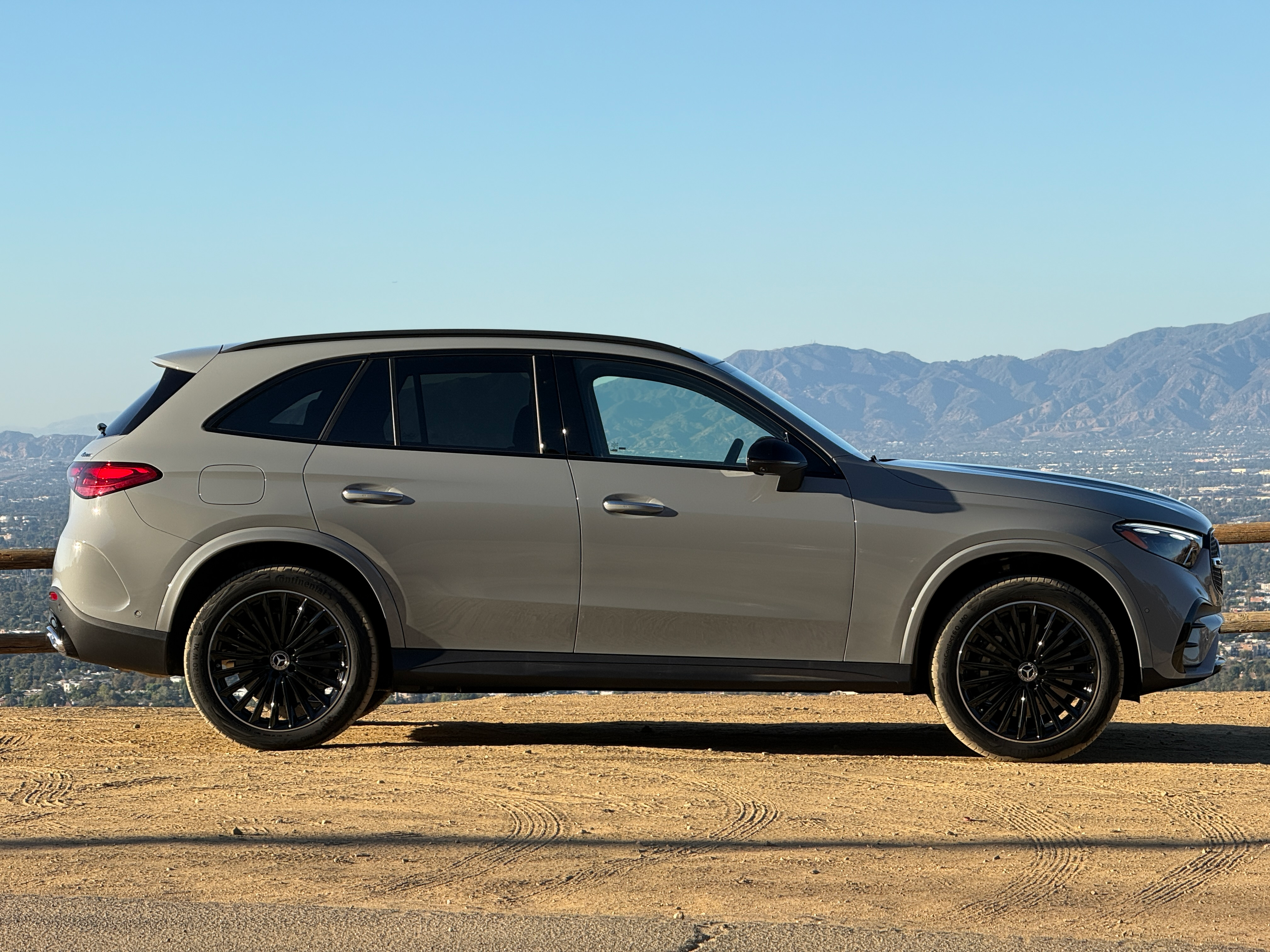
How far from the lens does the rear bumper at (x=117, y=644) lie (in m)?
6.64

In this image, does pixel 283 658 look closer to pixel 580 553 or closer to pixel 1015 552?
pixel 580 553

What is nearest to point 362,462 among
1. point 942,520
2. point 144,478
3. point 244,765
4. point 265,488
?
point 265,488

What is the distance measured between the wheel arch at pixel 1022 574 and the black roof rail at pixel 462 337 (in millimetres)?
1575

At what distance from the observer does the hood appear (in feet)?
21.7

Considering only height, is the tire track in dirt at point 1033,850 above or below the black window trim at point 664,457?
below

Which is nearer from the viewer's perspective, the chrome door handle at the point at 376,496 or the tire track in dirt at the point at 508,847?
the tire track in dirt at the point at 508,847

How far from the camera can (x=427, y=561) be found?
257 inches

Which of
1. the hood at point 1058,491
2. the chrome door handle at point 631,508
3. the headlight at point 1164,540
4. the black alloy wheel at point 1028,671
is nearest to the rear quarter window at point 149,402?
the chrome door handle at point 631,508

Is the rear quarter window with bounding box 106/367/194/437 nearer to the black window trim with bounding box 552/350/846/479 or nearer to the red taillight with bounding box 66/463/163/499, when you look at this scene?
the red taillight with bounding box 66/463/163/499

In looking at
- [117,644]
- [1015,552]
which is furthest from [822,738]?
[117,644]

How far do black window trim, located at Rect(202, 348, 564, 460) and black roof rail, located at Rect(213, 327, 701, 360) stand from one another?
0.30 ft

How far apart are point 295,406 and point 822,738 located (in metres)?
3.31

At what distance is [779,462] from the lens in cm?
638

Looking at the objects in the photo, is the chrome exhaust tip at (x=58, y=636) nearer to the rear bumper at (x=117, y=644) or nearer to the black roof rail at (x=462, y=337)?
the rear bumper at (x=117, y=644)
